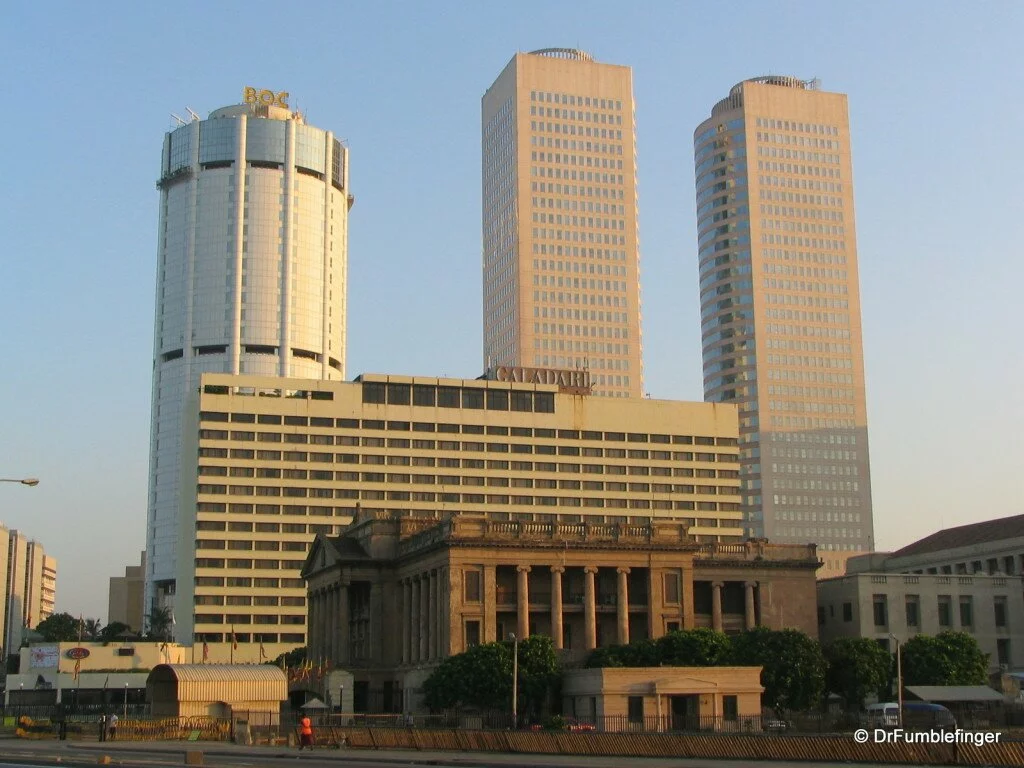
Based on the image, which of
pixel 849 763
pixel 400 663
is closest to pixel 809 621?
pixel 400 663

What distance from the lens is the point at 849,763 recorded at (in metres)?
54.9

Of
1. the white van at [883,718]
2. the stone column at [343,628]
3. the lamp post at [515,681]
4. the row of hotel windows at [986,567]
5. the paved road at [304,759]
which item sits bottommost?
the paved road at [304,759]

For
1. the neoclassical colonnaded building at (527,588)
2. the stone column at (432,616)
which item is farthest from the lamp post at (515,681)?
the stone column at (432,616)

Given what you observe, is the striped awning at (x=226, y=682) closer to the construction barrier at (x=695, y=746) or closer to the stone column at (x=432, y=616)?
the construction barrier at (x=695, y=746)

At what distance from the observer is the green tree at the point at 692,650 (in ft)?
342

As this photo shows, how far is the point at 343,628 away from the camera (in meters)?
130

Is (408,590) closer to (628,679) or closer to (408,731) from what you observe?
(628,679)

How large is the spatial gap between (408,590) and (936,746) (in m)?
79.3

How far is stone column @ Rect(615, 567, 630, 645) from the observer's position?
118750 millimetres

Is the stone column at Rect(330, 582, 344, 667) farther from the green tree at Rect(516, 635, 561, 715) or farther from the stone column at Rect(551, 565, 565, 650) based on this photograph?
the green tree at Rect(516, 635, 561, 715)

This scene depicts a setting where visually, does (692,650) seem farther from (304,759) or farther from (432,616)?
(304,759)

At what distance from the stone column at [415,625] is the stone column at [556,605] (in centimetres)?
1379

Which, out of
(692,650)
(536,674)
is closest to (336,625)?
(536,674)

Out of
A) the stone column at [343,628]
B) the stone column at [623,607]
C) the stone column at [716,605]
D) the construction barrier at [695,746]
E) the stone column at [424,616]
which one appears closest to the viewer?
the construction barrier at [695,746]
